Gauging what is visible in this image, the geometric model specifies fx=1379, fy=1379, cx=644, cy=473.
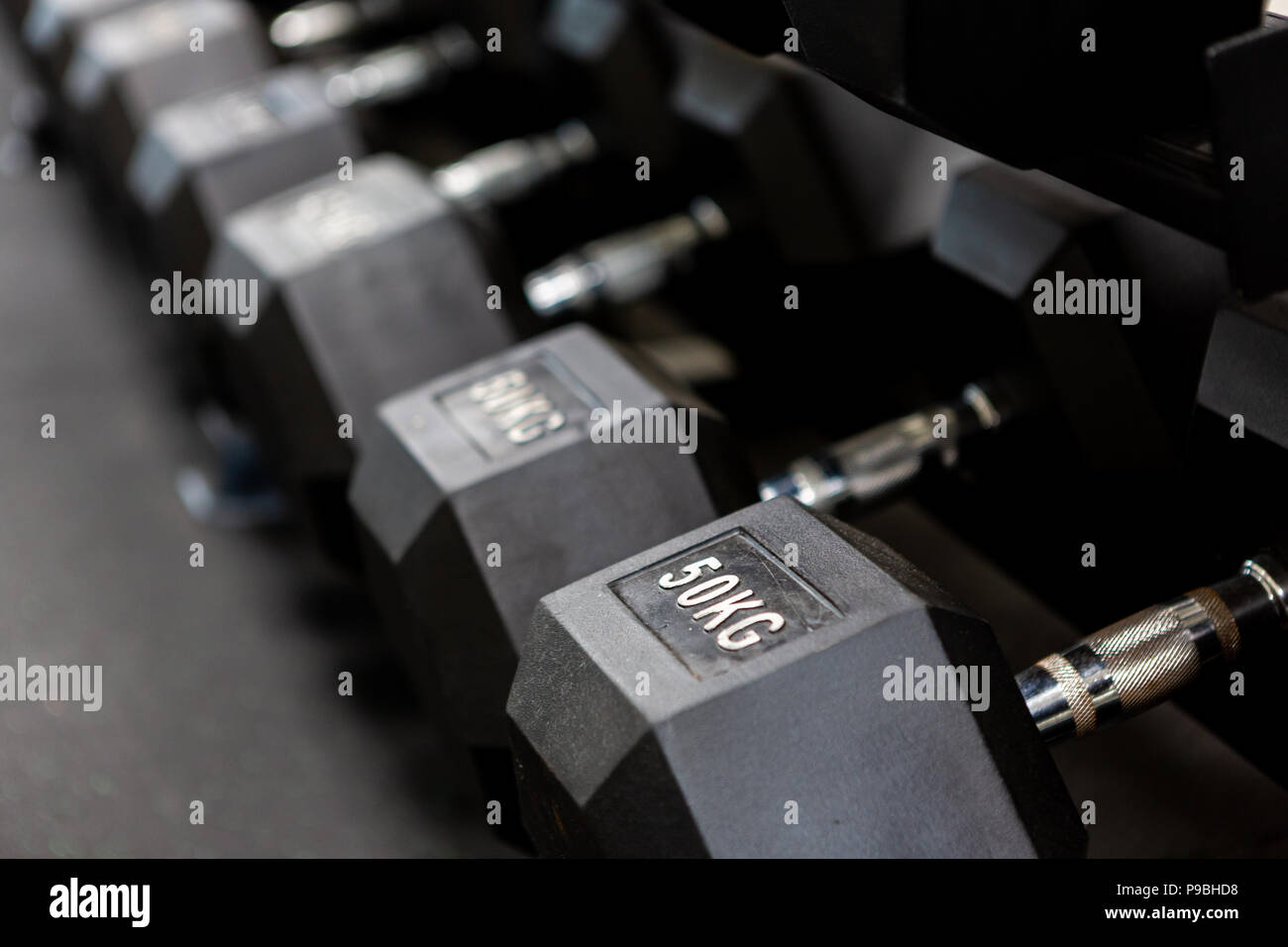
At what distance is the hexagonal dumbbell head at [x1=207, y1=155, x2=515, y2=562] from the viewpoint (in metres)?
0.85

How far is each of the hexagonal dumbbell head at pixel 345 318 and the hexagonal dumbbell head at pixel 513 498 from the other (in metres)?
0.12

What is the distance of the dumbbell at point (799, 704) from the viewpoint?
0.49m

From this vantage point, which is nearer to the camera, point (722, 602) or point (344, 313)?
point (722, 602)

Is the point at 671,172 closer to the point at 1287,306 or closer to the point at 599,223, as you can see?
the point at 599,223

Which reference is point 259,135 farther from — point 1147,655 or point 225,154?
point 1147,655

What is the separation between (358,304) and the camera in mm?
858

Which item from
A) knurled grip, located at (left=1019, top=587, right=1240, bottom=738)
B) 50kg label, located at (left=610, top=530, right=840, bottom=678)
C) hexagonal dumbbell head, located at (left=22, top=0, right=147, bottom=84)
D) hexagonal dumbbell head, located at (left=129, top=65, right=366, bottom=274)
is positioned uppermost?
hexagonal dumbbell head, located at (left=22, top=0, right=147, bottom=84)

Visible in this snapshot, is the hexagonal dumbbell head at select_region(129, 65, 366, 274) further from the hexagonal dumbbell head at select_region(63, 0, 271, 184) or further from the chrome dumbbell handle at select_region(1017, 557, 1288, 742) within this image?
the chrome dumbbell handle at select_region(1017, 557, 1288, 742)

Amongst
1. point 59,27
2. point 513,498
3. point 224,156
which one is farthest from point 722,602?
point 59,27

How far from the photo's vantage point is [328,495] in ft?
2.96

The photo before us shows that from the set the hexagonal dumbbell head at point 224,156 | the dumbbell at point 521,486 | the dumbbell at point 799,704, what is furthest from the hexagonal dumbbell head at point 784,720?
the hexagonal dumbbell head at point 224,156

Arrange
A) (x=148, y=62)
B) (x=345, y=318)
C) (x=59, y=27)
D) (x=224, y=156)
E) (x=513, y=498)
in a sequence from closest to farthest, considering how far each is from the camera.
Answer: (x=513, y=498) → (x=345, y=318) → (x=224, y=156) → (x=148, y=62) → (x=59, y=27)

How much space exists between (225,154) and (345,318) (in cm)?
29

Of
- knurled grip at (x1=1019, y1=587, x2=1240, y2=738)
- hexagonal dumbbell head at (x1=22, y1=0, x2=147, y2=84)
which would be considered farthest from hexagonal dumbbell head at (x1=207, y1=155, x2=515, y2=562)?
hexagonal dumbbell head at (x1=22, y1=0, x2=147, y2=84)
